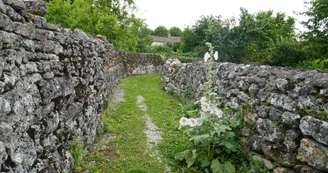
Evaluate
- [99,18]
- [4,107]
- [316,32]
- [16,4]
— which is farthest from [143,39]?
[4,107]

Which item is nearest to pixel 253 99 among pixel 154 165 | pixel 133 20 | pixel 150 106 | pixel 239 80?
pixel 239 80

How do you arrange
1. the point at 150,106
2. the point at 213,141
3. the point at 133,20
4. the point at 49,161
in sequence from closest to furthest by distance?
the point at 49,161
the point at 213,141
the point at 150,106
the point at 133,20

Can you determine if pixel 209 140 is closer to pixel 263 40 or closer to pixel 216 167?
pixel 216 167

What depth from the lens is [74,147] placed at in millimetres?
4445

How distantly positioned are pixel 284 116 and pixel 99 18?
17664 millimetres

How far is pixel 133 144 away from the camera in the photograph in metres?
5.79

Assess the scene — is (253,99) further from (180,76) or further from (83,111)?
(180,76)

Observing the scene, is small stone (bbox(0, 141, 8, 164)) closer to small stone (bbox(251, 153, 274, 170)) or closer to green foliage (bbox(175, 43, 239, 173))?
green foliage (bbox(175, 43, 239, 173))

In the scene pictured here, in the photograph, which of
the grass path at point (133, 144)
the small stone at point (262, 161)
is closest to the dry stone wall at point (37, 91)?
the grass path at point (133, 144)

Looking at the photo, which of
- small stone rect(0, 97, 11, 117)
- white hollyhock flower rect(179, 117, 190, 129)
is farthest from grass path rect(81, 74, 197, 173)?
small stone rect(0, 97, 11, 117)

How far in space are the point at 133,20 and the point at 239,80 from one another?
1885cm

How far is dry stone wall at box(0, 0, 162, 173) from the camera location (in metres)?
2.40

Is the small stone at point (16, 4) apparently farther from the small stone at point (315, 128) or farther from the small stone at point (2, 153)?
the small stone at point (315, 128)

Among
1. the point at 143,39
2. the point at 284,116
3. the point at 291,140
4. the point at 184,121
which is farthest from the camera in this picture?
the point at 143,39
